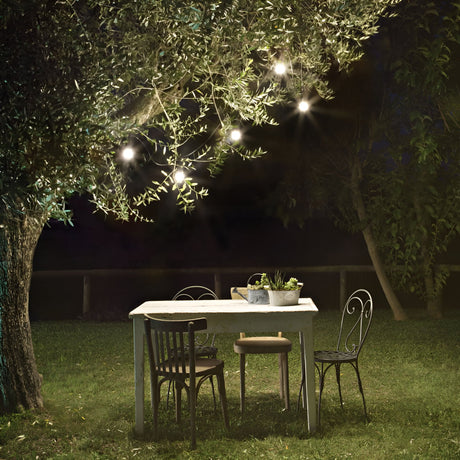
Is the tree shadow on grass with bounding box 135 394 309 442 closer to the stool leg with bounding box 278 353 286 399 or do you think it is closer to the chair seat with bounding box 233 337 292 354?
the stool leg with bounding box 278 353 286 399

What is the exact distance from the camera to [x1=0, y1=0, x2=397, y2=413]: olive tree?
402 centimetres

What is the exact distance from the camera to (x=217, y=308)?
5.27m

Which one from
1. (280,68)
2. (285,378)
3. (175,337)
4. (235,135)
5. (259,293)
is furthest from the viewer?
(280,68)

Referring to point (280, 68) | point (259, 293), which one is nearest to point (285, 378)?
point (259, 293)

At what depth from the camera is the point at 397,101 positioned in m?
10.3

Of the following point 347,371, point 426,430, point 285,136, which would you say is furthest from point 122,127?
point 285,136

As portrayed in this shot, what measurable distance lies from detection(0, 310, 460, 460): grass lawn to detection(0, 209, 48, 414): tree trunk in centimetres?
23

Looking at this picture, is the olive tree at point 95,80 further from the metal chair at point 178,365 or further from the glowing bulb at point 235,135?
the metal chair at point 178,365

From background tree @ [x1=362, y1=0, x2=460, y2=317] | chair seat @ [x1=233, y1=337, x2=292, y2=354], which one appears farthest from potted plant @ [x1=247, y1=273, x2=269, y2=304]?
background tree @ [x1=362, y1=0, x2=460, y2=317]

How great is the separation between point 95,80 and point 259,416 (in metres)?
3.16

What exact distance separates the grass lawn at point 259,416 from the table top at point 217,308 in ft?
3.20

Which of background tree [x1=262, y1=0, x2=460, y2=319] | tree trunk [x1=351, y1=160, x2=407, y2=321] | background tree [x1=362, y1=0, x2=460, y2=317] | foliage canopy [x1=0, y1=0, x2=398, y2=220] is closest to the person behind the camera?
foliage canopy [x1=0, y1=0, x2=398, y2=220]

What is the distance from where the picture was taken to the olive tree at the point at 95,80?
158 inches

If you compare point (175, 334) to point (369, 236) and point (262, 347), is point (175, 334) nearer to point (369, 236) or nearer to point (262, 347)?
point (262, 347)
